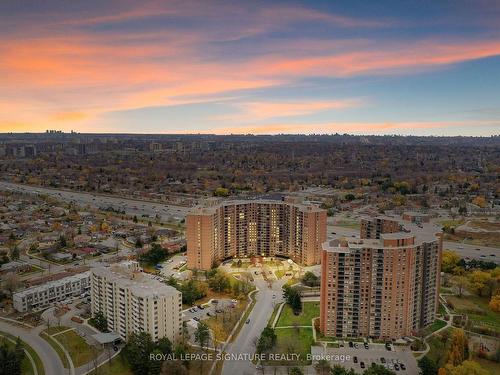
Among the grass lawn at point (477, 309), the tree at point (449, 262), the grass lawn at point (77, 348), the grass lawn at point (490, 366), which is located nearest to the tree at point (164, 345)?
the grass lawn at point (77, 348)

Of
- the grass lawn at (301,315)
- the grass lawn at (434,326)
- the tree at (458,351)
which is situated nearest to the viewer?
the tree at (458,351)

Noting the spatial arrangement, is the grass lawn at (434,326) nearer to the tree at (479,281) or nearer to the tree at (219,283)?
the tree at (479,281)

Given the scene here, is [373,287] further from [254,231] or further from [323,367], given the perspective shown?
[254,231]

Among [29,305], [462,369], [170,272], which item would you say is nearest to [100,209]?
[170,272]

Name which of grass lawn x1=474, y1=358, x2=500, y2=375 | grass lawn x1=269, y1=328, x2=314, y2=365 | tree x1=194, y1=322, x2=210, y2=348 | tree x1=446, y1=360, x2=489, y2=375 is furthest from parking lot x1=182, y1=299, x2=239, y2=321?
grass lawn x1=474, y1=358, x2=500, y2=375

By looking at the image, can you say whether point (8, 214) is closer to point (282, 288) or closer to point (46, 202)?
point (46, 202)

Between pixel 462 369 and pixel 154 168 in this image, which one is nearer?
pixel 462 369
